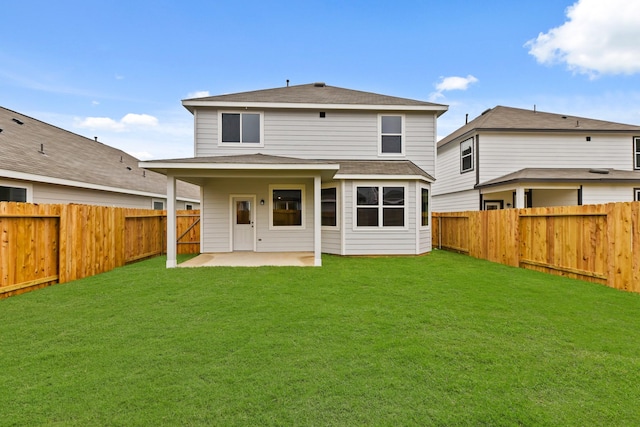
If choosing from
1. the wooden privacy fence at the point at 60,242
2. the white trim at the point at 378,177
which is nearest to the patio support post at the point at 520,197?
the white trim at the point at 378,177

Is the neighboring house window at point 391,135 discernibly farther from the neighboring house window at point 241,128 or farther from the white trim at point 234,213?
the white trim at point 234,213

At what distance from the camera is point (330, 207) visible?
1043 centimetres

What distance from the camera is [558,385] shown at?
258 centimetres

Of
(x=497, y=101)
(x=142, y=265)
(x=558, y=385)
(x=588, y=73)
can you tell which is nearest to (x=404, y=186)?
(x=558, y=385)

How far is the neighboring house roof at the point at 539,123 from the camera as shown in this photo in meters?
13.5

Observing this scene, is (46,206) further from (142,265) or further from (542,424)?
(542,424)

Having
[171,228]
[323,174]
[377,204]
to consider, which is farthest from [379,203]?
[171,228]

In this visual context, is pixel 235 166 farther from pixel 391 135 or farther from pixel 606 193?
pixel 606 193

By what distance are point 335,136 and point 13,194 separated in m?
9.98

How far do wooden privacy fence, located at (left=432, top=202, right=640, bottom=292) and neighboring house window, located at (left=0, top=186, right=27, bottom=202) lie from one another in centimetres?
1392

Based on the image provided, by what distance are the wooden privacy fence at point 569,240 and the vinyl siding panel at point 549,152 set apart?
4838 mm

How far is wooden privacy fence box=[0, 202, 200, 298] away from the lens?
5.48 m

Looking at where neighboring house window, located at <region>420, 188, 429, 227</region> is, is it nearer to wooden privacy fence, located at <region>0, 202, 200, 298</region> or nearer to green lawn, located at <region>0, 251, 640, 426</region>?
green lawn, located at <region>0, 251, 640, 426</region>

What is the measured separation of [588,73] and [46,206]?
2707cm
